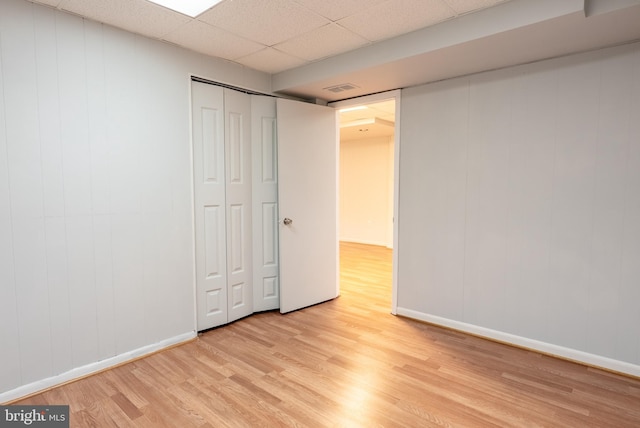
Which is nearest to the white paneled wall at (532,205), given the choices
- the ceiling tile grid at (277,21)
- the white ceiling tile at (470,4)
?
the white ceiling tile at (470,4)

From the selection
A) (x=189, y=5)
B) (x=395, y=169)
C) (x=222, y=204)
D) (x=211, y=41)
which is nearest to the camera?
(x=189, y=5)

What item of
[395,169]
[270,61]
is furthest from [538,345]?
[270,61]

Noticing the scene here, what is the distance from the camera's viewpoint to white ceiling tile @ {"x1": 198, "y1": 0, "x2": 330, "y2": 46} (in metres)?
2.24

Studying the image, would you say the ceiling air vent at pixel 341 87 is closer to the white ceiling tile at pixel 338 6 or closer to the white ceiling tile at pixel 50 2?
the white ceiling tile at pixel 338 6

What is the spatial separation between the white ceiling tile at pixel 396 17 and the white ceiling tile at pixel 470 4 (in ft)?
0.13

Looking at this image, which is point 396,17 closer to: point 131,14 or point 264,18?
point 264,18

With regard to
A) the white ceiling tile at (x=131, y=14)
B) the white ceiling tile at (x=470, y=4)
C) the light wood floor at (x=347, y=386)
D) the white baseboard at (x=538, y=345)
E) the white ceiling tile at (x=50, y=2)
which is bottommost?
the light wood floor at (x=347, y=386)

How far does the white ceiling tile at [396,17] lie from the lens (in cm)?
224

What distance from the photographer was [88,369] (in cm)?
246

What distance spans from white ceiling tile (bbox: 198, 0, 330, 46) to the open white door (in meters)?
0.99

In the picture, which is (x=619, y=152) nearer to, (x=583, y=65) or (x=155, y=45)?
(x=583, y=65)

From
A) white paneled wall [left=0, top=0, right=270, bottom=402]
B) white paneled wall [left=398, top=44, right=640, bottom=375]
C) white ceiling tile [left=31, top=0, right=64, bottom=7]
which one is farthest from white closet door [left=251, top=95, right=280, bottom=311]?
white ceiling tile [left=31, top=0, right=64, bottom=7]

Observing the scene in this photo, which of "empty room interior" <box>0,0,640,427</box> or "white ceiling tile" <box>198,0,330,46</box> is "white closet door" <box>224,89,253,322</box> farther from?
"white ceiling tile" <box>198,0,330,46</box>

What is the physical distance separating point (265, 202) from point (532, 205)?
8.00ft
